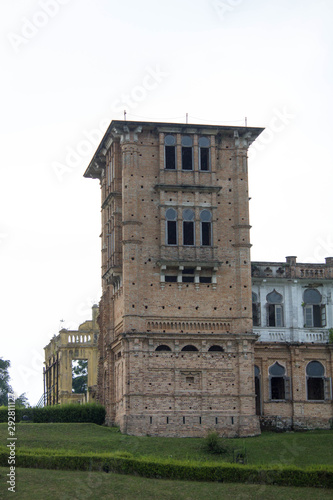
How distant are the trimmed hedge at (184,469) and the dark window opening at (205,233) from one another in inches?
705

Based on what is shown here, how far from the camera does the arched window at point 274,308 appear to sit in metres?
64.6

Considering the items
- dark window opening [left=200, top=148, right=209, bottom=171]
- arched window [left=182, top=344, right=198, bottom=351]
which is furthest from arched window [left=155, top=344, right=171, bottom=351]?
dark window opening [left=200, top=148, right=209, bottom=171]

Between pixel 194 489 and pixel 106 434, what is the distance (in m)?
13.3

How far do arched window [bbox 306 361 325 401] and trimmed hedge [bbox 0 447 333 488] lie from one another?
56.9 feet

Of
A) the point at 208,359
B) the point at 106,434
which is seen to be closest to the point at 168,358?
the point at 208,359

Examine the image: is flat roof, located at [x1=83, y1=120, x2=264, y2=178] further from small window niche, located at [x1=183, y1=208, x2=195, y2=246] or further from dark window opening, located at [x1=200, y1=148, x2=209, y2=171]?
small window niche, located at [x1=183, y1=208, x2=195, y2=246]

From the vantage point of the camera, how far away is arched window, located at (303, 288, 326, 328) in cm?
6500

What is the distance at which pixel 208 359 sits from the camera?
58.7 metres

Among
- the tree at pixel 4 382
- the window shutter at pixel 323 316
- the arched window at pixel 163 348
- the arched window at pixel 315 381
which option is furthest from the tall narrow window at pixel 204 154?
the tree at pixel 4 382

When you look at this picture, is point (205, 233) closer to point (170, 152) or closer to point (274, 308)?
point (170, 152)

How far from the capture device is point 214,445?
171 feet

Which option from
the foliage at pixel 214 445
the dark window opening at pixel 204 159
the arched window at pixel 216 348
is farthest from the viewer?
the dark window opening at pixel 204 159

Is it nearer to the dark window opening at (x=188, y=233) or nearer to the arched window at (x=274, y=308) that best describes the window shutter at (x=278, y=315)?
the arched window at (x=274, y=308)

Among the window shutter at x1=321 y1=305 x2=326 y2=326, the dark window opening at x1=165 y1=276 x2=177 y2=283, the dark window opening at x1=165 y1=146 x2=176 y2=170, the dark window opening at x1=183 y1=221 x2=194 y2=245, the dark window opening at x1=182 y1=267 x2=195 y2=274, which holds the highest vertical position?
the dark window opening at x1=165 y1=146 x2=176 y2=170
